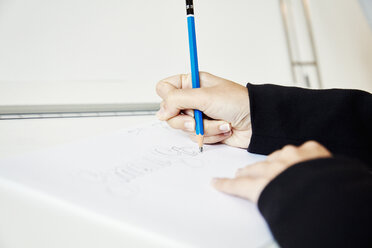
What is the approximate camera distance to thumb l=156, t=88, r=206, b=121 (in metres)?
0.40

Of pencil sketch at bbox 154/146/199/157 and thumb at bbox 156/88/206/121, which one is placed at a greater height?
thumb at bbox 156/88/206/121

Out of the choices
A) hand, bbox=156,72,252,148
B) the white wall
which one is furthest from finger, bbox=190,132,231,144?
the white wall

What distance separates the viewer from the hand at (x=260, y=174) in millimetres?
243

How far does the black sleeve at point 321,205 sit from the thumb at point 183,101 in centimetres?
20

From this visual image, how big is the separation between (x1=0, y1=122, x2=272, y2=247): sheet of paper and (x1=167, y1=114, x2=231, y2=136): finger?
1.3 inches

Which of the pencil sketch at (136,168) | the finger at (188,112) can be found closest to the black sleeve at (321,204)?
the pencil sketch at (136,168)

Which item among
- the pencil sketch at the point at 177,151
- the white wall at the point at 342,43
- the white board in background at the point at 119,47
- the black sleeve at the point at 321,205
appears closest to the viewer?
the black sleeve at the point at 321,205

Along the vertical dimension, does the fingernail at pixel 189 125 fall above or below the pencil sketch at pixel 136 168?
above

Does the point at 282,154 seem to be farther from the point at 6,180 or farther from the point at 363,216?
the point at 6,180

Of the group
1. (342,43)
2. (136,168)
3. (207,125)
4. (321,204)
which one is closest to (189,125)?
(207,125)

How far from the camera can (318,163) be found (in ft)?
0.72

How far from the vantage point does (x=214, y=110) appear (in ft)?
1.34

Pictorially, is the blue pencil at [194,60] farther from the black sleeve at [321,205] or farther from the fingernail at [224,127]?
the black sleeve at [321,205]

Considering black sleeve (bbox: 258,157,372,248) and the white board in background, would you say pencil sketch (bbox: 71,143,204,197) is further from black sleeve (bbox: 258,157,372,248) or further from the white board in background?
the white board in background
